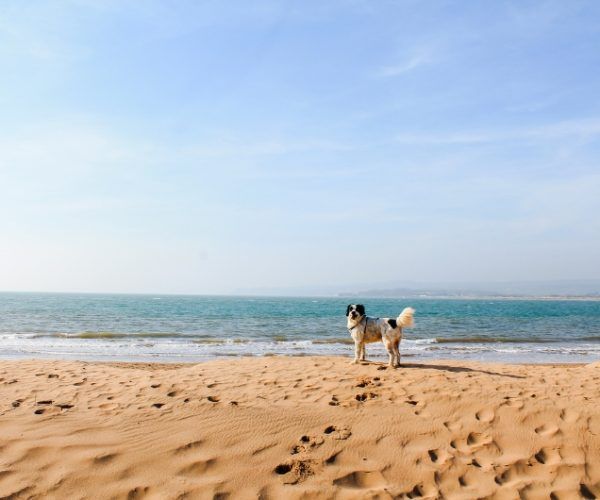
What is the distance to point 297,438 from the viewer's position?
4.75 m

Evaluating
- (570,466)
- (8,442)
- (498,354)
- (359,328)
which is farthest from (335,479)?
(498,354)

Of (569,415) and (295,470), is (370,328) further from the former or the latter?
(295,470)

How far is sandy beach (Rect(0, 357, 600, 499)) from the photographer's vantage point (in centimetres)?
388

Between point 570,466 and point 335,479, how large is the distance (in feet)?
7.85

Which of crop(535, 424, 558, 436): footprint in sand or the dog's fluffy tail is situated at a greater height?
the dog's fluffy tail

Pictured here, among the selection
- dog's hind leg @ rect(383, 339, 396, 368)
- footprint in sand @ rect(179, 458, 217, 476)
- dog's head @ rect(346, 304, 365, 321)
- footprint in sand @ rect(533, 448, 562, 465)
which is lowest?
footprint in sand @ rect(533, 448, 562, 465)

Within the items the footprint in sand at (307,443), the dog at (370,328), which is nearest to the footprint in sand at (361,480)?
the footprint in sand at (307,443)

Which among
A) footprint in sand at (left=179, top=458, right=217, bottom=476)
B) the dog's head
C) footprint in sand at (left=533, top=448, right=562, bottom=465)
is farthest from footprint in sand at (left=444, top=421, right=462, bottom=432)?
the dog's head

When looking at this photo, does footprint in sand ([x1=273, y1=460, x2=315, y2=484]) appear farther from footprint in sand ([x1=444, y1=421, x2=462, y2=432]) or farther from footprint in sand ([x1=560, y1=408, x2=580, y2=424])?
footprint in sand ([x1=560, y1=408, x2=580, y2=424])

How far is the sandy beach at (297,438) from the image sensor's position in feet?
12.7

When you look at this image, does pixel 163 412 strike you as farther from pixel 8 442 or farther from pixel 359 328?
pixel 359 328

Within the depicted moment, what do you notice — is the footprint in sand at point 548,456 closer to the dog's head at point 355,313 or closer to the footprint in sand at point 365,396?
the footprint in sand at point 365,396

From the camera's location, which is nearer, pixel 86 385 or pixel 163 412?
pixel 163 412

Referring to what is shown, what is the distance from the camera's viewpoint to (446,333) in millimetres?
26281
